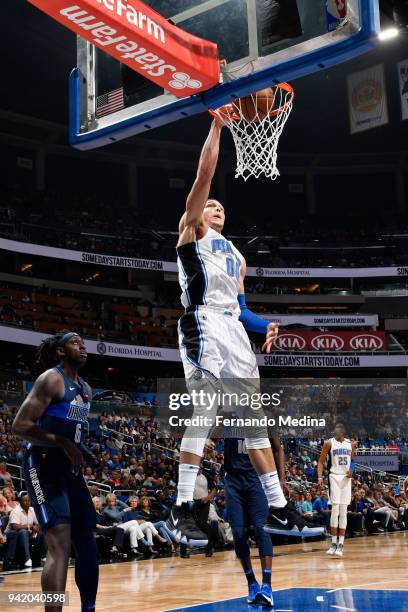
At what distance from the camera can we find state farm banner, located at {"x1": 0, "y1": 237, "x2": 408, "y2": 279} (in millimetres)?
28016

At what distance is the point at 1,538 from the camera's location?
1009cm

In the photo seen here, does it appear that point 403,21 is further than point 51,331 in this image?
No

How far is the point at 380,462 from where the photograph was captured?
23.0 m

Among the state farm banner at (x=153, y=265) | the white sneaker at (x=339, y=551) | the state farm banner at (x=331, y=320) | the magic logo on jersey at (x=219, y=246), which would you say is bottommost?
the white sneaker at (x=339, y=551)

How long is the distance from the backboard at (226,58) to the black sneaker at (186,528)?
2737mm

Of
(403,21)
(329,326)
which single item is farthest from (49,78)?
(403,21)

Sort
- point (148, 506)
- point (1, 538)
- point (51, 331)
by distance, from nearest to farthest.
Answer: point (1, 538), point (148, 506), point (51, 331)

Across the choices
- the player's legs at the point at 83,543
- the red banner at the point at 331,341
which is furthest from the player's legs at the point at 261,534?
the red banner at the point at 331,341

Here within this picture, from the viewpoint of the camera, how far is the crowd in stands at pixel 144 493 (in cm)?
1061

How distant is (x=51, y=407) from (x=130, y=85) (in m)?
2.57

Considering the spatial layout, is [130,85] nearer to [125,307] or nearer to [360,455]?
[360,455]

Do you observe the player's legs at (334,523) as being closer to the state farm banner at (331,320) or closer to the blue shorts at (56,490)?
the blue shorts at (56,490)

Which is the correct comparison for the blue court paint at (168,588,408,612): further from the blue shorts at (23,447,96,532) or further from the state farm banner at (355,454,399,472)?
the state farm banner at (355,454,399,472)

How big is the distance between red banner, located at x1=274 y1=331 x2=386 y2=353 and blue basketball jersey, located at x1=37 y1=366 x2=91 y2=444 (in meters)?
26.9
